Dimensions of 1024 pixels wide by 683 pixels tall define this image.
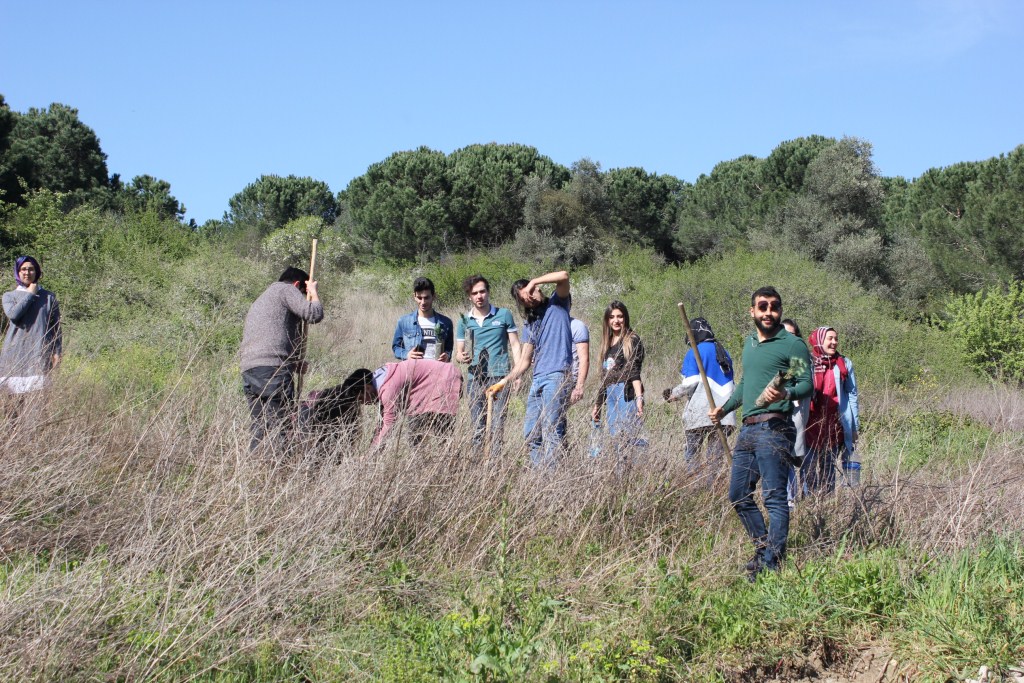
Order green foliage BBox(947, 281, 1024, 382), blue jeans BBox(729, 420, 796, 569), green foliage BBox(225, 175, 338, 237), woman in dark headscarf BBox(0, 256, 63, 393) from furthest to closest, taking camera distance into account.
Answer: green foliage BBox(225, 175, 338, 237) < green foliage BBox(947, 281, 1024, 382) < woman in dark headscarf BBox(0, 256, 63, 393) < blue jeans BBox(729, 420, 796, 569)

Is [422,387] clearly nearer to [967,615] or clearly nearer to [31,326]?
[31,326]

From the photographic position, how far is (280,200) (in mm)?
56281

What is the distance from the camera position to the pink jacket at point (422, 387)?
6.21 meters

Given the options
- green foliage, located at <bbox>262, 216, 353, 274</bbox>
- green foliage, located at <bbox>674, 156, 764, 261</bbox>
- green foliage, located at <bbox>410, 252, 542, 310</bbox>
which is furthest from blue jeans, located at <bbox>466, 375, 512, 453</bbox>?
green foliage, located at <bbox>674, 156, 764, 261</bbox>

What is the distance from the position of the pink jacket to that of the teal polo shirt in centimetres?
98

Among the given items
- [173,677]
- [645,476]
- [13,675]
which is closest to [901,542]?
[645,476]

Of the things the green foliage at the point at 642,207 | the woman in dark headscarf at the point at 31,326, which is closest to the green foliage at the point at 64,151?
the green foliage at the point at 642,207

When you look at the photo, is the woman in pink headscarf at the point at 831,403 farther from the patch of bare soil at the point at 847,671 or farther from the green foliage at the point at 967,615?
the patch of bare soil at the point at 847,671

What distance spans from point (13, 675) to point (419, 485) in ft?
7.36

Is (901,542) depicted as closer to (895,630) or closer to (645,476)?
(895,630)

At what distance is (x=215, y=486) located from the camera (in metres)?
4.73

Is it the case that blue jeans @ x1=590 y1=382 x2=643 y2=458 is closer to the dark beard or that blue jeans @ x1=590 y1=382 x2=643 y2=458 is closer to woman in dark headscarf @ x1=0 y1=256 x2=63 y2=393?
the dark beard

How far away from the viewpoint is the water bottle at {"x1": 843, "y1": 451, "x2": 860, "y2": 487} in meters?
5.97

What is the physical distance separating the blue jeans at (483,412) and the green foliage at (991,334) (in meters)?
16.3
